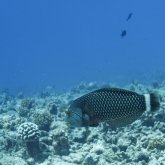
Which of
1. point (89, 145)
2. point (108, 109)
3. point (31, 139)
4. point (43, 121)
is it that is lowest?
point (108, 109)

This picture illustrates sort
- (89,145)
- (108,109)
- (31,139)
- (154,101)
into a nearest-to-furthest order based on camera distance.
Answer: (154,101) → (108,109) → (31,139) → (89,145)

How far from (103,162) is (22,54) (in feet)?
604

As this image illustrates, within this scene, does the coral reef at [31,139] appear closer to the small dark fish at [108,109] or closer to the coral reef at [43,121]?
the coral reef at [43,121]

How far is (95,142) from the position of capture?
10477 millimetres

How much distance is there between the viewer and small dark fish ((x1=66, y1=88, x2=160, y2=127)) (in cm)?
426

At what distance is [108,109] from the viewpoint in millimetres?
4273

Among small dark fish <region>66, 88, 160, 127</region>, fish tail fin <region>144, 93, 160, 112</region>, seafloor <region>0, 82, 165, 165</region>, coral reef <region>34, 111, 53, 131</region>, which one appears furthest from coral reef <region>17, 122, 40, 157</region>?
fish tail fin <region>144, 93, 160, 112</region>

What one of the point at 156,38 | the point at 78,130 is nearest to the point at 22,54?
the point at 156,38

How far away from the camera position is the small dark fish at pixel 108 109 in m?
4.26

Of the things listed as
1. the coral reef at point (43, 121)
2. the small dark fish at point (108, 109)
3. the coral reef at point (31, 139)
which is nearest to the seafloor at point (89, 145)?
the coral reef at point (31, 139)

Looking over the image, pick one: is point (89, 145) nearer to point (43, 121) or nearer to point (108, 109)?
point (43, 121)

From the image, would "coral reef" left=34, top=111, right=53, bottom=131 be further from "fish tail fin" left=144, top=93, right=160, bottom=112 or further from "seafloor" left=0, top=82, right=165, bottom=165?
"fish tail fin" left=144, top=93, right=160, bottom=112

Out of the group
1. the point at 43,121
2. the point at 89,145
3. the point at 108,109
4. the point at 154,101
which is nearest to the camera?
the point at 154,101

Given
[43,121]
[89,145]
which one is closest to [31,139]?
[89,145]
